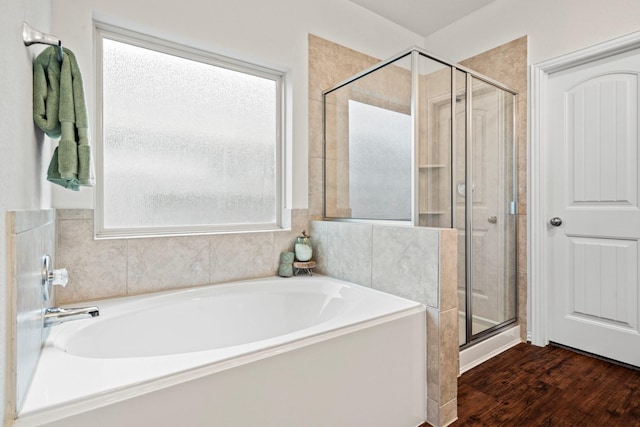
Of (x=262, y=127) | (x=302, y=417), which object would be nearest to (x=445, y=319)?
(x=302, y=417)

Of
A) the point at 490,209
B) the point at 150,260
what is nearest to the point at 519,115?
the point at 490,209

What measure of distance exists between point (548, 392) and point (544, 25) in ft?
7.86

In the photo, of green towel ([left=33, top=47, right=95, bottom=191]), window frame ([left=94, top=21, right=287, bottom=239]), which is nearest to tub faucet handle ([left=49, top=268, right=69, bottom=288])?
green towel ([left=33, top=47, right=95, bottom=191])

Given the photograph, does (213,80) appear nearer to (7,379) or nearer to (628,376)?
(7,379)

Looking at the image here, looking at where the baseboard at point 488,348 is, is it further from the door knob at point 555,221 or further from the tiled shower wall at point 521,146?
the door knob at point 555,221

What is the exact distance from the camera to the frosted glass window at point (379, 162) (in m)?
1.90

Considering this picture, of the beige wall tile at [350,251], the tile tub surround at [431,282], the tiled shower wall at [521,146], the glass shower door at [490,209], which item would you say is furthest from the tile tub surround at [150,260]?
the tiled shower wall at [521,146]

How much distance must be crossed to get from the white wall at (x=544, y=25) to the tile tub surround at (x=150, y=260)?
2.28 meters

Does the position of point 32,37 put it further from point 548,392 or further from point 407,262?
point 548,392

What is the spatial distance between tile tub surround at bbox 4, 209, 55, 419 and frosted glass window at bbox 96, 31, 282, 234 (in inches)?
34.6

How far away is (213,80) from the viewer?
2180mm

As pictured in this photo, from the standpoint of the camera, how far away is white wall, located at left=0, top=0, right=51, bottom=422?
2.35ft

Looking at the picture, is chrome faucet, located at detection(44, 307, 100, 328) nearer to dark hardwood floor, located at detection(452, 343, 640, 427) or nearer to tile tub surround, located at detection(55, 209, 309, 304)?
tile tub surround, located at detection(55, 209, 309, 304)

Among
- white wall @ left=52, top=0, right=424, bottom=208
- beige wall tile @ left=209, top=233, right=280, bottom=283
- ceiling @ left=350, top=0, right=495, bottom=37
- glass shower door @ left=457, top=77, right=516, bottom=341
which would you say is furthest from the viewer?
ceiling @ left=350, top=0, right=495, bottom=37
